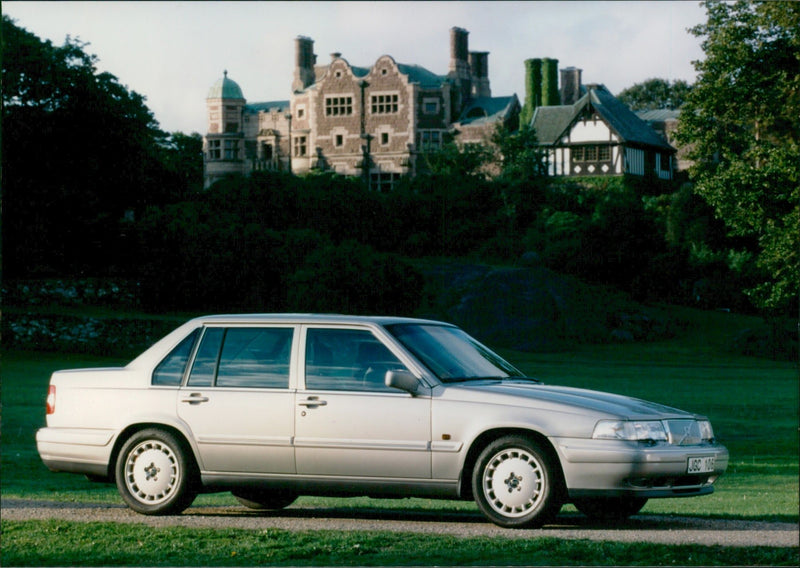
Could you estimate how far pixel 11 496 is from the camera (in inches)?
571

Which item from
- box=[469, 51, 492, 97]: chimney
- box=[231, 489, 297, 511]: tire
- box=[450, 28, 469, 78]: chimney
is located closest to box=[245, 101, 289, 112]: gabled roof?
box=[450, 28, 469, 78]: chimney

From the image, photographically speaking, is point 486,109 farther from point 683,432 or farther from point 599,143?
point 683,432

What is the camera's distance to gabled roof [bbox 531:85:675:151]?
92.1 m

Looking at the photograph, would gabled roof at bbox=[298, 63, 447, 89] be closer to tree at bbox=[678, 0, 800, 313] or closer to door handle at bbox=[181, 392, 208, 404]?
tree at bbox=[678, 0, 800, 313]

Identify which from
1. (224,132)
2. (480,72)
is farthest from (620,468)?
(224,132)

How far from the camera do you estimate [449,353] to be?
11219 millimetres

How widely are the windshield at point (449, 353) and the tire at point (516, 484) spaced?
2.81 feet

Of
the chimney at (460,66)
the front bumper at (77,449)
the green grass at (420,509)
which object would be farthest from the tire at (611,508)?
the chimney at (460,66)

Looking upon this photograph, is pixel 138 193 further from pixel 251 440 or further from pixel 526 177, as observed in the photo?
pixel 251 440

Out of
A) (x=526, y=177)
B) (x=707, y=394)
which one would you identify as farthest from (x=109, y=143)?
(x=707, y=394)

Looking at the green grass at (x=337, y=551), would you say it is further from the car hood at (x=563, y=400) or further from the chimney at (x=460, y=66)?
the chimney at (x=460, y=66)

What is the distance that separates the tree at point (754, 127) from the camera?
39.2 metres

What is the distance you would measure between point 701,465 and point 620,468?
2.56 ft

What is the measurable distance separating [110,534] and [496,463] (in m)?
2.88
